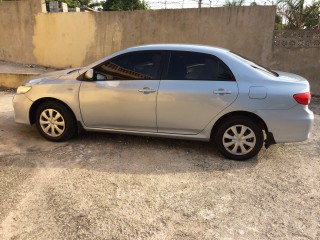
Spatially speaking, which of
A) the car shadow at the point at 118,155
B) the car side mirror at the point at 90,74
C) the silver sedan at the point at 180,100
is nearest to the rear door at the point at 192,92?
the silver sedan at the point at 180,100

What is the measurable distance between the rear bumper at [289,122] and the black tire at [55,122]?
280 cm

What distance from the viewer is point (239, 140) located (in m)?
4.35

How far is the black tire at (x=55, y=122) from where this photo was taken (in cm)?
482

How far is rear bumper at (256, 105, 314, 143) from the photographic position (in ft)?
13.6

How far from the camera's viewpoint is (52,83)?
485cm

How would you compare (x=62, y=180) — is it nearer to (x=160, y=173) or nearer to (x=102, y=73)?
(x=160, y=173)

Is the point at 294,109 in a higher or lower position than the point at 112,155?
higher

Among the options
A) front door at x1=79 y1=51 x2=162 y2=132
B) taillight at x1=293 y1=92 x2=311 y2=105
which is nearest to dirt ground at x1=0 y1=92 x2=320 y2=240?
front door at x1=79 y1=51 x2=162 y2=132

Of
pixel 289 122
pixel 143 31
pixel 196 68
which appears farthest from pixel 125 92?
pixel 143 31

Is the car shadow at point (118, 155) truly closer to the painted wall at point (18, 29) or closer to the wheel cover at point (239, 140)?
the wheel cover at point (239, 140)

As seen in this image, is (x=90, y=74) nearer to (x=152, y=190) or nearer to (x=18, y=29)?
(x=152, y=190)

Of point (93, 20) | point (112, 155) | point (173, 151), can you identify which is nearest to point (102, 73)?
point (112, 155)

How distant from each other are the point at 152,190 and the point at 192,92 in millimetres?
1486

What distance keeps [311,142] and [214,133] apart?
6.29 ft
